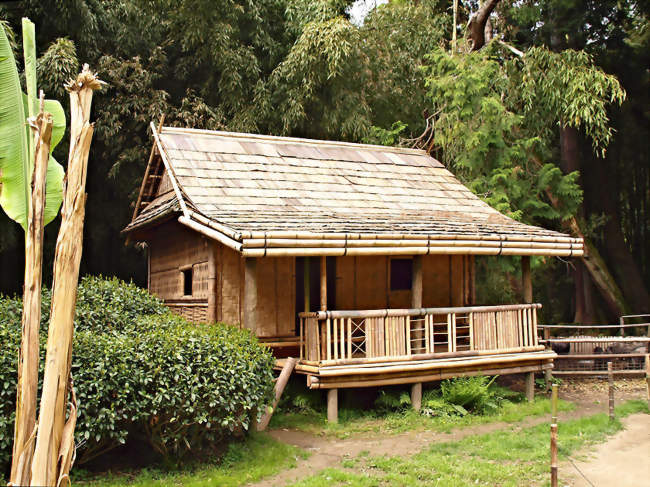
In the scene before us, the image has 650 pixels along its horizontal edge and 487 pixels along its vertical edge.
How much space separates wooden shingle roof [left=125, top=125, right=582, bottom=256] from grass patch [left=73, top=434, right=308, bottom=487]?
9.04ft

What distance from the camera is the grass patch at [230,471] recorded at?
748 centimetres

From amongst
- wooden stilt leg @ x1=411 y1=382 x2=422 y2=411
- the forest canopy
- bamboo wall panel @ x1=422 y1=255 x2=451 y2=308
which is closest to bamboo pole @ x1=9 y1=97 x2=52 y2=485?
wooden stilt leg @ x1=411 y1=382 x2=422 y2=411

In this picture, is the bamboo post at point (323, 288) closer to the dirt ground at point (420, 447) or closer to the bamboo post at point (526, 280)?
the dirt ground at point (420, 447)

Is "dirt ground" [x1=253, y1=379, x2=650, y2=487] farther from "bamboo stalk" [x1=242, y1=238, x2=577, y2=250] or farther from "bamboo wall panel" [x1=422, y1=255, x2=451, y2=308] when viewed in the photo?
"bamboo wall panel" [x1=422, y1=255, x2=451, y2=308]

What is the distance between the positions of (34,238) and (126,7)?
1638 centimetres

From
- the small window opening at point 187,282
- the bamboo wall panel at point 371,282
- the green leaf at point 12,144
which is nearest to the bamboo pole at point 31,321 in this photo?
the green leaf at point 12,144

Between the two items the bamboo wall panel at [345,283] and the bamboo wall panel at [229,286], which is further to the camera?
the bamboo wall panel at [345,283]

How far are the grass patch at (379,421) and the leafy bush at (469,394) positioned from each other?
8.1 inches

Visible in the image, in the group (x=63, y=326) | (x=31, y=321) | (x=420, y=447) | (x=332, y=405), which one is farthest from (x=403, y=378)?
(x=31, y=321)

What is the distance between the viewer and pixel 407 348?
443 inches

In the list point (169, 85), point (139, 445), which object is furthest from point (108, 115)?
point (139, 445)

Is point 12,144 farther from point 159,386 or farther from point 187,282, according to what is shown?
point 187,282

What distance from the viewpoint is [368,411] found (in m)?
11.4

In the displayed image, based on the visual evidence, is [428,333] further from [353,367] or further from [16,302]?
[16,302]
